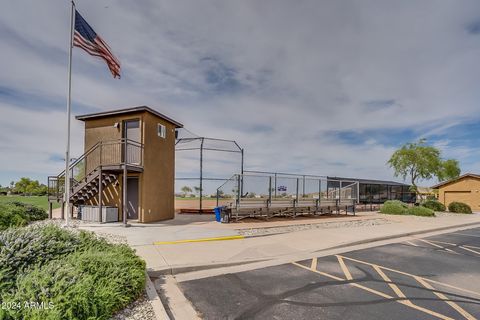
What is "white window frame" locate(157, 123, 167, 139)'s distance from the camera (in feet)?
46.1

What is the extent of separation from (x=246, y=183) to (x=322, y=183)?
659 cm

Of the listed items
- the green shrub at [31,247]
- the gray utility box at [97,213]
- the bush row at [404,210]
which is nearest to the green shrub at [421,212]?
the bush row at [404,210]

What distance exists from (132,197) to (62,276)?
10360mm

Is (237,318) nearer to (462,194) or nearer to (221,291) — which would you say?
(221,291)

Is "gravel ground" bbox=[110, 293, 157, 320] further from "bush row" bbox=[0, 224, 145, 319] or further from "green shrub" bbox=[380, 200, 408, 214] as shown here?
"green shrub" bbox=[380, 200, 408, 214]

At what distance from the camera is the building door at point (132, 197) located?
13.4m

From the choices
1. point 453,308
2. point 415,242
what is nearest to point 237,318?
point 453,308

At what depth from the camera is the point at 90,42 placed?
10914 mm

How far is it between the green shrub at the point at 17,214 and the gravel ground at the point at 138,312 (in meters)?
7.96

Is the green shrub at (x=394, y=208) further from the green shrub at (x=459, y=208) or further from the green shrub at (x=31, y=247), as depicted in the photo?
the green shrub at (x=31, y=247)

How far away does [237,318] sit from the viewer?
390 cm

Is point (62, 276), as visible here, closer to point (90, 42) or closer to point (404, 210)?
point (90, 42)

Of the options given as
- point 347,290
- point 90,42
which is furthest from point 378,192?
point 90,42

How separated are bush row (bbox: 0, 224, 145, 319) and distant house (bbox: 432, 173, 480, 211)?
35129 mm
